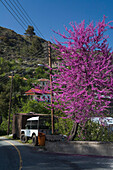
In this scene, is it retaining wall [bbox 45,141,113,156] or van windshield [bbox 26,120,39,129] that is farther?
van windshield [bbox 26,120,39,129]

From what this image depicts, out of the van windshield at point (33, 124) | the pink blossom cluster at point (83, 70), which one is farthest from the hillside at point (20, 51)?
the pink blossom cluster at point (83, 70)

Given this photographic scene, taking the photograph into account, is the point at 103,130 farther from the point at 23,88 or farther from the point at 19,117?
the point at 23,88

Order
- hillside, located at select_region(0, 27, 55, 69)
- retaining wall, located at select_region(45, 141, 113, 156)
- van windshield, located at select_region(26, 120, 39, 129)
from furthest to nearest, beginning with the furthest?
hillside, located at select_region(0, 27, 55, 69)
van windshield, located at select_region(26, 120, 39, 129)
retaining wall, located at select_region(45, 141, 113, 156)

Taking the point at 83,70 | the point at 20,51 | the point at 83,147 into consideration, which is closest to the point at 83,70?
the point at 83,70

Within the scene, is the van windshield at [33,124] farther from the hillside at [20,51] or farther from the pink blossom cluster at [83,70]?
the hillside at [20,51]

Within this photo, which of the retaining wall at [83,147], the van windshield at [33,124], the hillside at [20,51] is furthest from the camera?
the hillside at [20,51]

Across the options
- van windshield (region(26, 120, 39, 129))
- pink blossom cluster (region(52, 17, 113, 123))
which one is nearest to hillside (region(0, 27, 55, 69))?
van windshield (region(26, 120, 39, 129))

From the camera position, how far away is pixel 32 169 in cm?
982

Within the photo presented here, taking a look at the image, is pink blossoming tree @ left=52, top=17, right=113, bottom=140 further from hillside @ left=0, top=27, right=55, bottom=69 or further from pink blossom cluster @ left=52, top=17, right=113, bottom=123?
hillside @ left=0, top=27, right=55, bottom=69

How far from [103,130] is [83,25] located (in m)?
8.31

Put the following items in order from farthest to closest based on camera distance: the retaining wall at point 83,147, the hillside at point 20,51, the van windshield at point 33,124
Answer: the hillside at point 20,51
the van windshield at point 33,124
the retaining wall at point 83,147

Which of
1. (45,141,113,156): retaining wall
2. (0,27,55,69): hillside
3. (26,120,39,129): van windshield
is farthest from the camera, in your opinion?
(0,27,55,69): hillside

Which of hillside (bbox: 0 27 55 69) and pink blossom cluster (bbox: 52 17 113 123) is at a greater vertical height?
hillside (bbox: 0 27 55 69)

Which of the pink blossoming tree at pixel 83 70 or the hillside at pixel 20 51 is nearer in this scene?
the pink blossoming tree at pixel 83 70
